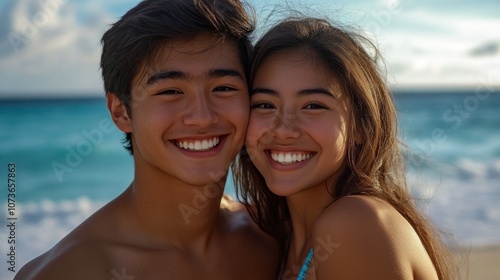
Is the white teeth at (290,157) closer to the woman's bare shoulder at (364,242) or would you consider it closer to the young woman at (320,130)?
the young woman at (320,130)

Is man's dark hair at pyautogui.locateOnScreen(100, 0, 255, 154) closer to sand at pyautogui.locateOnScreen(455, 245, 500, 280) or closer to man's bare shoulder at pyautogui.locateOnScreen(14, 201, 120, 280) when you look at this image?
man's bare shoulder at pyautogui.locateOnScreen(14, 201, 120, 280)

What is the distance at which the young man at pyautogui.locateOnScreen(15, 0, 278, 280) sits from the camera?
3.44 meters

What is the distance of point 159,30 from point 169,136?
55 centimetres

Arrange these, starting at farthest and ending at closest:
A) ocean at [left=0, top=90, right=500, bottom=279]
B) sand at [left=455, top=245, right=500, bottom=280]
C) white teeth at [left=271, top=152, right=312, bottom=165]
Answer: ocean at [left=0, top=90, right=500, bottom=279], sand at [left=455, top=245, right=500, bottom=280], white teeth at [left=271, top=152, right=312, bottom=165]

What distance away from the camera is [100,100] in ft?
79.1

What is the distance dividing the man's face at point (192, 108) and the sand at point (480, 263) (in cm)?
439

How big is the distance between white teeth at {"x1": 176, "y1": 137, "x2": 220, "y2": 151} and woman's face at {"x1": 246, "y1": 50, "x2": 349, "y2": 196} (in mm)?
256

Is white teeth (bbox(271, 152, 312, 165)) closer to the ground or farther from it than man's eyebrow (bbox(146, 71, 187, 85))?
closer to the ground

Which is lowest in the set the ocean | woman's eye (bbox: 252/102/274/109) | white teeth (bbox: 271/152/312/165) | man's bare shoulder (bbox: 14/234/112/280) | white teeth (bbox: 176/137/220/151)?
the ocean

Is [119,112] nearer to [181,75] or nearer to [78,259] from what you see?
[181,75]

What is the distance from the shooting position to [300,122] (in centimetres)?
330

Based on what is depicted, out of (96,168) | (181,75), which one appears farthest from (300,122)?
(96,168)

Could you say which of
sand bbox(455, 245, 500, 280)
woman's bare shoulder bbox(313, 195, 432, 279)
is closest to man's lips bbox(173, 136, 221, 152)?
woman's bare shoulder bbox(313, 195, 432, 279)

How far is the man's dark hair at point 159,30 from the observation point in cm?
349
